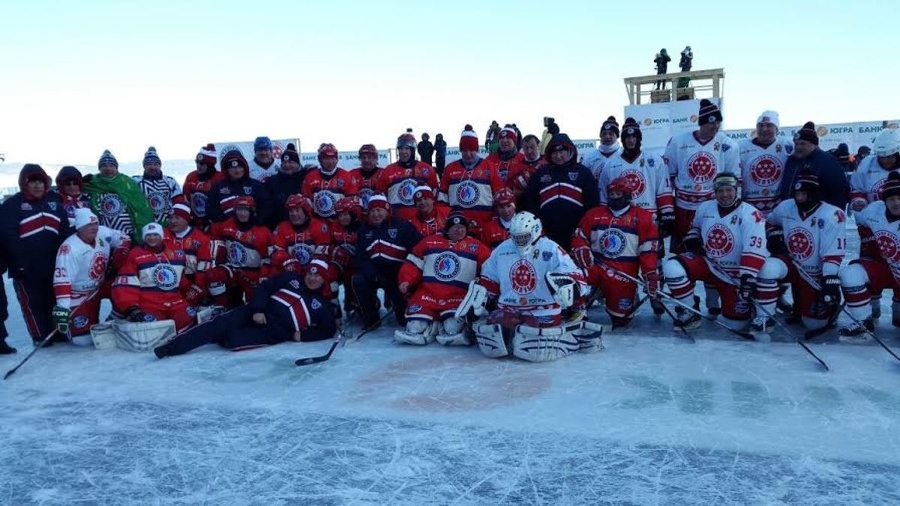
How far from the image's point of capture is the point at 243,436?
2773 millimetres

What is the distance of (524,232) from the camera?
3.88m

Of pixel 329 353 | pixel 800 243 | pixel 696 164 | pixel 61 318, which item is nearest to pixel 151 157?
pixel 61 318

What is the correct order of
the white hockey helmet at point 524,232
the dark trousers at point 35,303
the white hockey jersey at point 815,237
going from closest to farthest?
the white hockey helmet at point 524,232
the white hockey jersey at point 815,237
the dark trousers at point 35,303

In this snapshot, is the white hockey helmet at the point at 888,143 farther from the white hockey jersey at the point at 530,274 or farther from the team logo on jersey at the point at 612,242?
the white hockey jersey at the point at 530,274

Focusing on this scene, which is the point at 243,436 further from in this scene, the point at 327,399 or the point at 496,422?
the point at 496,422

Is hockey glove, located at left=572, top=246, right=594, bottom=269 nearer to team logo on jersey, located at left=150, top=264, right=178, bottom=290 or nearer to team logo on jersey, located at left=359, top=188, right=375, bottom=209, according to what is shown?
team logo on jersey, located at left=359, top=188, right=375, bottom=209

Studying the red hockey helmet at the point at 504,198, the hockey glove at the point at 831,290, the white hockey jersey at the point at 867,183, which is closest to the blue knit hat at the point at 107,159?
the red hockey helmet at the point at 504,198

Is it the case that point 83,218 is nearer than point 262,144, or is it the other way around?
point 83,218

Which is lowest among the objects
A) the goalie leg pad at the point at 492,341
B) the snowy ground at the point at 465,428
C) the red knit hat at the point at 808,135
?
the snowy ground at the point at 465,428

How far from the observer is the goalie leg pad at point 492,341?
12.5 ft

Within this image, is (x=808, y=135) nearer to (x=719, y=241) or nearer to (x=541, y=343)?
(x=719, y=241)

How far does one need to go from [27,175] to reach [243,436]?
3031mm

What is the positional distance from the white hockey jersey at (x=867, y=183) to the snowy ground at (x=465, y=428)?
1289 millimetres

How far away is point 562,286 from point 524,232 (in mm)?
406
